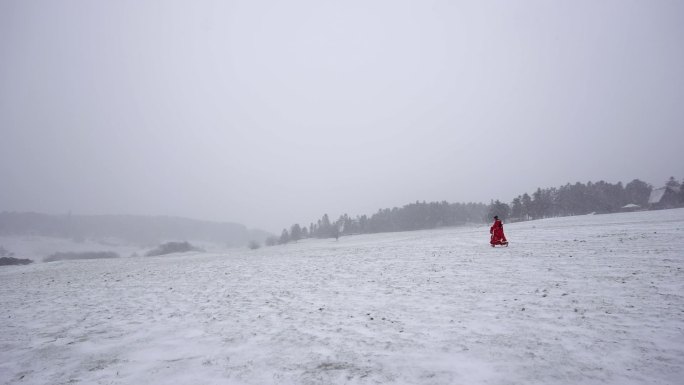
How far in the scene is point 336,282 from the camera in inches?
590

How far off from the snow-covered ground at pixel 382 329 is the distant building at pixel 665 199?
108668 millimetres

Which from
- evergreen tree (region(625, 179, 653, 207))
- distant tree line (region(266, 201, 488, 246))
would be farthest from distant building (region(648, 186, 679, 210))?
distant tree line (region(266, 201, 488, 246))

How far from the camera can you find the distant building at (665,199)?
9225cm

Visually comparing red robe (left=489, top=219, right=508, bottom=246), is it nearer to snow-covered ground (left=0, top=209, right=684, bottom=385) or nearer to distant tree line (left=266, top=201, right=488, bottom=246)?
snow-covered ground (left=0, top=209, right=684, bottom=385)

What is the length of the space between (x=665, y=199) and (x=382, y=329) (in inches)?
5029

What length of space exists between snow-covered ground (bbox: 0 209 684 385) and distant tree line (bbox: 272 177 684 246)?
78.0 m

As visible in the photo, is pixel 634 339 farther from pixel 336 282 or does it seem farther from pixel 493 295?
pixel 336 282

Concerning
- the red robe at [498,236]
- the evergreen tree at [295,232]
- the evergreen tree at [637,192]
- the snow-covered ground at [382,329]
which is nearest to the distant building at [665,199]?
the evergreen tree at [637,192]

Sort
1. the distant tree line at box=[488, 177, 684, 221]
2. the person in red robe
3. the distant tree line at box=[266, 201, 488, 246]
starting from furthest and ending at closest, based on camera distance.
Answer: the distant tree line at box=[266, 201, 488, 246] → the distant tree line at box=[488, 177, 684, 221] → the person in red robe

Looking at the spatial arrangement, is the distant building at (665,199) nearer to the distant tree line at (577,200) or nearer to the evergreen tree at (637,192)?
the distant tree line at (577,200)

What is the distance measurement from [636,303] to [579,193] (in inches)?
5345

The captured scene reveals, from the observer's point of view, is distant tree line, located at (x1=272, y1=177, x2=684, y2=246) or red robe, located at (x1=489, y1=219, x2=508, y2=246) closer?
red robe, located at (x1=489, y1=219, x2=508, y2=246)

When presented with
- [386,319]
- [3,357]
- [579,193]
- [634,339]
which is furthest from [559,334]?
[579,193]

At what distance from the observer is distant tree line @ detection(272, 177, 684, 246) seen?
108688 mm
